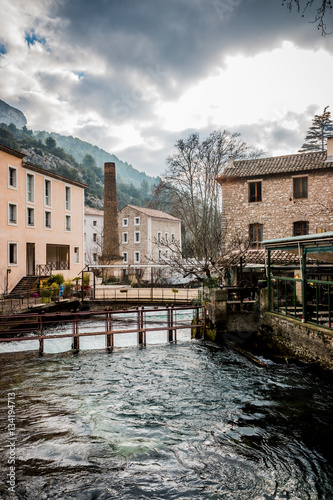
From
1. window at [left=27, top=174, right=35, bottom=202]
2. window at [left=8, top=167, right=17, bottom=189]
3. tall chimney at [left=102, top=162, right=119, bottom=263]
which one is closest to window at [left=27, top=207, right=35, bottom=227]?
window at [left=27, top=174, right=35, bottom=202]

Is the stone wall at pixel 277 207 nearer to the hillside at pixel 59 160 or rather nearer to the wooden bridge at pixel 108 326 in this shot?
the wooden bridge at pixel 108 326

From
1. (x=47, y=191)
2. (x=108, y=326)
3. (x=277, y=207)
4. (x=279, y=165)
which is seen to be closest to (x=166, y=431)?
(x=108, y=326)

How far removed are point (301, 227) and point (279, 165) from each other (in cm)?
447

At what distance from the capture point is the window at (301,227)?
22.2m

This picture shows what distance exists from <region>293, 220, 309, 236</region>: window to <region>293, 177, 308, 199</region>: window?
5.54 ft

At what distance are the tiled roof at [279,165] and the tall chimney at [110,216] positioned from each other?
17.5 meters

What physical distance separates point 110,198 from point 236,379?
1238 inches

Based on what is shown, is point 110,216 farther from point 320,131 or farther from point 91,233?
point 320,131

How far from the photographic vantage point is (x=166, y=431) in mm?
6934

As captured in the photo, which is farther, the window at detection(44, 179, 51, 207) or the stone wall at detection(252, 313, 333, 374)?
the window at detection(44, 179, 51, 207)

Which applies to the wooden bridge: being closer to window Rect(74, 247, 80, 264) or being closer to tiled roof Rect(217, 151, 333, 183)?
window Rect(74, 247, 80, 264)

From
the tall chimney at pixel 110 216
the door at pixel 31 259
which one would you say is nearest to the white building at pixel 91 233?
the tall chimney at pixel 110 216

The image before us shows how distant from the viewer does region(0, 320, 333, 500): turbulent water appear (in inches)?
207

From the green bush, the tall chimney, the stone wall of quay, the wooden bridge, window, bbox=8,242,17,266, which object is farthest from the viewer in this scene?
the tall chimney
